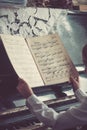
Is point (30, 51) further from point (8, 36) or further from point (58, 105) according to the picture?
point (58, 105)

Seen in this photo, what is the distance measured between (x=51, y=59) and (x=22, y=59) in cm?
33

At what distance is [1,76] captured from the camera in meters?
2.77

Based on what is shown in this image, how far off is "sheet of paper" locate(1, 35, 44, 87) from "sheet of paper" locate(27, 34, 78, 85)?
0.06 m

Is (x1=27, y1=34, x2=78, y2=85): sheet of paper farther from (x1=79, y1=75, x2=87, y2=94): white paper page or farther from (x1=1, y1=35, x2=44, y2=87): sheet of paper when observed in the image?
(x1=79, y1=75, x2=87, y2=94): white paper page

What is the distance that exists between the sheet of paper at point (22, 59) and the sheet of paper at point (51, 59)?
0.19 feet

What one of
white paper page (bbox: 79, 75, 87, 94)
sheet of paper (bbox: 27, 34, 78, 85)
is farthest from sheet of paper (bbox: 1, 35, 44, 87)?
white paper page (bbox: 79, 75, 87, 94)

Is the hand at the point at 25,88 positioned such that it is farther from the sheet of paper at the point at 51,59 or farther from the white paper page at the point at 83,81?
the white paper page at the point at 83,81

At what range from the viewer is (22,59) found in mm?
2844

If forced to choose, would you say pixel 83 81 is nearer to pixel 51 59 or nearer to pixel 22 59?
pixel 51 59

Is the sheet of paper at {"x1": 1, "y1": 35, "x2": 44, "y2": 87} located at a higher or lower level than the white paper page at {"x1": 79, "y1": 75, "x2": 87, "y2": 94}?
higher

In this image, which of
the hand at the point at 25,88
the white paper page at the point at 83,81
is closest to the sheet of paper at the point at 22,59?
the hand at the point at 25,88

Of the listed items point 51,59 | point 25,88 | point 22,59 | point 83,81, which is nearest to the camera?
point 25,88

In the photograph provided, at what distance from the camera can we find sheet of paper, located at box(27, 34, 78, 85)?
2.94 metres

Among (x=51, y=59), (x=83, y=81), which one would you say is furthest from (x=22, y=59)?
(x=83, y=81)
